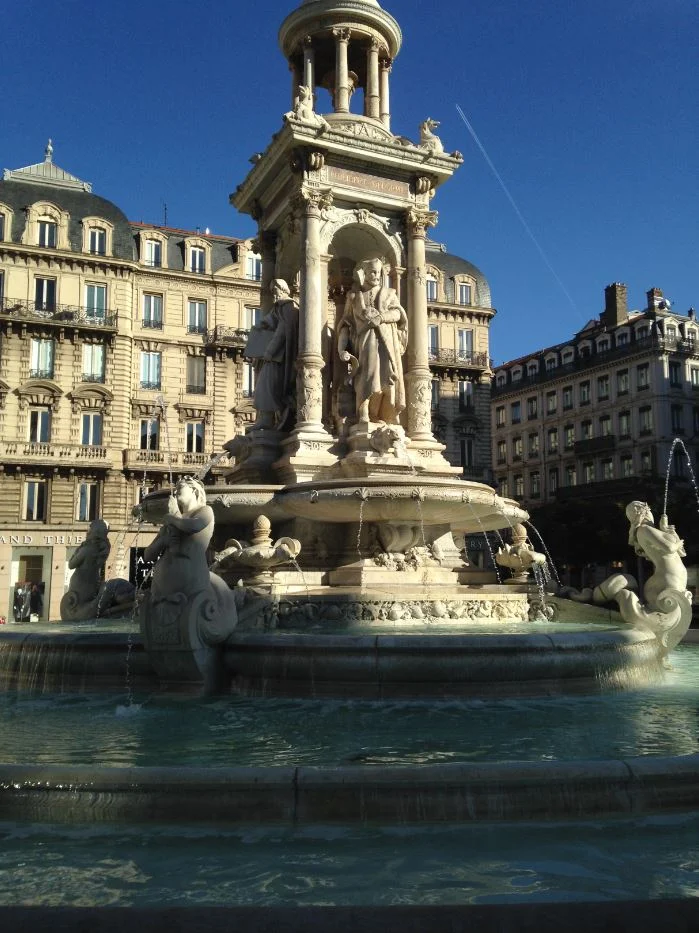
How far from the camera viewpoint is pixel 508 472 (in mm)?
71500

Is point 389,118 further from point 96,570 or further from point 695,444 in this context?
point 695,444

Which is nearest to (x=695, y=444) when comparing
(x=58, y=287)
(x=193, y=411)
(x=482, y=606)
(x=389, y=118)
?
(x=193, y=411)

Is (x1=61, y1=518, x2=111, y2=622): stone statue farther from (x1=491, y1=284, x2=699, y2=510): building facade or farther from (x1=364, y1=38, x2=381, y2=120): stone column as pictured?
(x1=491, y1=284, x2=699, y2=510): building facade

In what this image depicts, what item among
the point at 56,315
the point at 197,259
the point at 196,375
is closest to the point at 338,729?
the point at 56,315

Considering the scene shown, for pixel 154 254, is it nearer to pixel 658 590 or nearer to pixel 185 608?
pixel 658 590

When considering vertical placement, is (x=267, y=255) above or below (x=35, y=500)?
above

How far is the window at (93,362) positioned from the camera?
42594 mm

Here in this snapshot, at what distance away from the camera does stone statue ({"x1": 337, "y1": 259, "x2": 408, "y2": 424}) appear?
1330cm

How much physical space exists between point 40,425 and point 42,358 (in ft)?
11.4

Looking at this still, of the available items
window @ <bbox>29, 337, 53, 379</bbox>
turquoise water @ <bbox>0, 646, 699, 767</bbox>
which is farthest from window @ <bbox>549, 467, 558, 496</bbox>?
turquoise water @ <bbox>0, 646, 699, 767</bbox>

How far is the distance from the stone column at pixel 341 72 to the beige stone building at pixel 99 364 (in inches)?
974

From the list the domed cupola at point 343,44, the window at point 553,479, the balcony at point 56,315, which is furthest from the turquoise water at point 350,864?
the window at point 553,479

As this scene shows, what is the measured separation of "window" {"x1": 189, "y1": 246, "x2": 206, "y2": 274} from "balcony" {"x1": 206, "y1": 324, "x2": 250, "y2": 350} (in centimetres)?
365

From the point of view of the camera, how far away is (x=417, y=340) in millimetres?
14281
